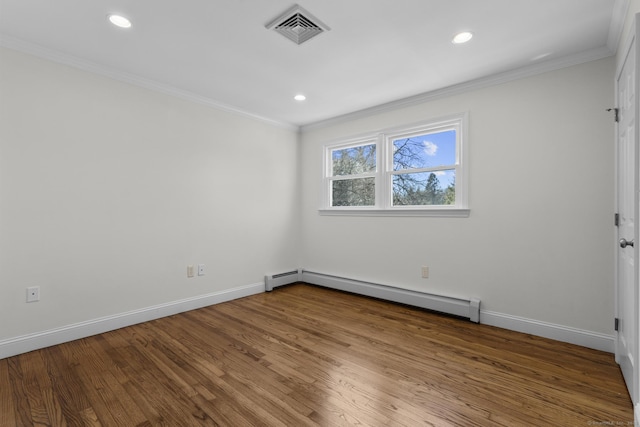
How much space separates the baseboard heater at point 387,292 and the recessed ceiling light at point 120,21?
310 centimetres

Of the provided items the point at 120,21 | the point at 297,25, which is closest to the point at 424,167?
the point at 297,25

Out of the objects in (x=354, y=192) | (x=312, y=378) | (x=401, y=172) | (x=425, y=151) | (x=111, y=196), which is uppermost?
(x=425, y=151)

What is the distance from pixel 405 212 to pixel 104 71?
11.2 ft

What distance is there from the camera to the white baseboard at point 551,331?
2.36 meters

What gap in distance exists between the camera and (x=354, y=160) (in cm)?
427

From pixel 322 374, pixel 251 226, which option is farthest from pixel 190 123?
pixel 322 374

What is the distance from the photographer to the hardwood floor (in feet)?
5.29

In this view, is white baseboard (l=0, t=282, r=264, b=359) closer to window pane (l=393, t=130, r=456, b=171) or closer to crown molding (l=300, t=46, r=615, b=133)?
window pane (l=393, t=130, r=456, b=171)

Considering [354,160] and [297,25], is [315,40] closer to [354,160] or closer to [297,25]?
[297,25]

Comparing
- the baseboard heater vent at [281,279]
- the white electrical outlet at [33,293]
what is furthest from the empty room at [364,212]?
the baseboard heater vent at [281,279]

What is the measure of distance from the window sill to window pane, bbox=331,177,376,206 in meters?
0.16

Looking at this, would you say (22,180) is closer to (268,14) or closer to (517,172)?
(268,14)

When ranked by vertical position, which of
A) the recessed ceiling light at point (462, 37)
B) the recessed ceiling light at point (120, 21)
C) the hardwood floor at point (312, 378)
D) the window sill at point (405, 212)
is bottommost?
the hardwood floor at point (312, 378)

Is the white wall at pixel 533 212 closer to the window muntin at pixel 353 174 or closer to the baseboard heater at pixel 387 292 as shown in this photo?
the baseboard heater at pixel 387 292
